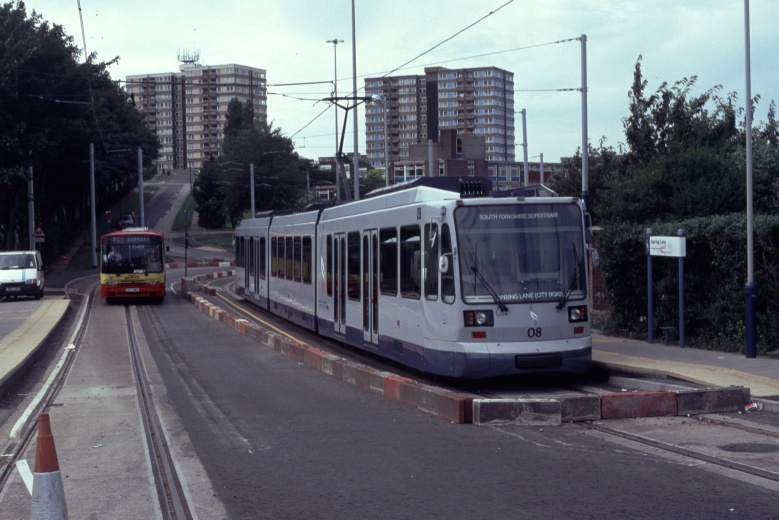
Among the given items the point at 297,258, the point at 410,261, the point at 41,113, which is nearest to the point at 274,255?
the point at 297,258

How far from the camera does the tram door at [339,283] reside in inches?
741

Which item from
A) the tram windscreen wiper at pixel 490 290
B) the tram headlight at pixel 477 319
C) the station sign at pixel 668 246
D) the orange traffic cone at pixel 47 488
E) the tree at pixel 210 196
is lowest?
the orange traffic cone at pixel 47 488

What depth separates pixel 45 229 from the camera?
62.5 meters

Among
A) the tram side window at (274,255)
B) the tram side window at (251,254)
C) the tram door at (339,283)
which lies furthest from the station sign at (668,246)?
the tram side window at (251,254)

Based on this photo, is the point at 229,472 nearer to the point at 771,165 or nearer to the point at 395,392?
the point at 395,392

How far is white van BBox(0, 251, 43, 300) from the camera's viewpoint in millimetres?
38000

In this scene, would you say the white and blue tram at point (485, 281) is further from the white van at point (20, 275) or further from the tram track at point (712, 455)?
the white van at point (20, 275)

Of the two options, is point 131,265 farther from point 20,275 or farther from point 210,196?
point 210,196

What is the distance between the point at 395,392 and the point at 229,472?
14.9ft

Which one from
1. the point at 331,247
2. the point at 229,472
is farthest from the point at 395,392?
the point at 331,247

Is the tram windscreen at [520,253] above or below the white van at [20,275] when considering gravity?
above

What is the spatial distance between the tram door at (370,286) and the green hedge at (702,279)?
561 cm

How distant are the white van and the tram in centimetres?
392


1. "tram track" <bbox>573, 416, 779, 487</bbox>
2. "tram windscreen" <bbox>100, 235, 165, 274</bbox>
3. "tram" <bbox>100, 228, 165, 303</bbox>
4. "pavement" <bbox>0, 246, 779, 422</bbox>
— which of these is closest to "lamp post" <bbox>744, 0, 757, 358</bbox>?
"pavement" <bbox>0, 246, 779, 422</bbox>
